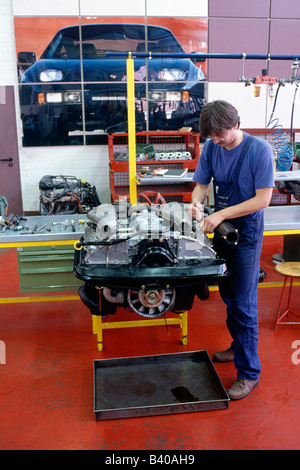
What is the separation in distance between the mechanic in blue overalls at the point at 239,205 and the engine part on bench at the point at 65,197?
2.85 m

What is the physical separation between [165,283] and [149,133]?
3884mm

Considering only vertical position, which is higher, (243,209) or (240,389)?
(243,209)

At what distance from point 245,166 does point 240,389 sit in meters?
1.16

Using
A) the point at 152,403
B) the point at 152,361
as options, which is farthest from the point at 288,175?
the point at 152,403

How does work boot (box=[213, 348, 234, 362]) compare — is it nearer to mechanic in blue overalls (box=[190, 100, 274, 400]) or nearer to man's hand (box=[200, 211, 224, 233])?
mechanic in blue overalls (box=[190, 100, 274, 400])

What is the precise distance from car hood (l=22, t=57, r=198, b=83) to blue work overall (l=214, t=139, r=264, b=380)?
4102 mm

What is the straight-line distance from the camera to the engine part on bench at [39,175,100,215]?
496 centimetres

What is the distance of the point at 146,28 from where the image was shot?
581cm

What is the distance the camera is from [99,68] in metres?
5.80

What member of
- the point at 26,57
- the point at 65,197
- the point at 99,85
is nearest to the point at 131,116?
the point at 65,197

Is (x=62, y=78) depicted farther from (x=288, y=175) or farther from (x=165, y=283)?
(x=165, y=283)

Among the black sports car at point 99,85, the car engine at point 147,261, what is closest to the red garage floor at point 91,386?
the car engine at point 147,261

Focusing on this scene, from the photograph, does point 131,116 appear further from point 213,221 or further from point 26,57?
point 26,57

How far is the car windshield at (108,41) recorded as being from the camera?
5688 mm
